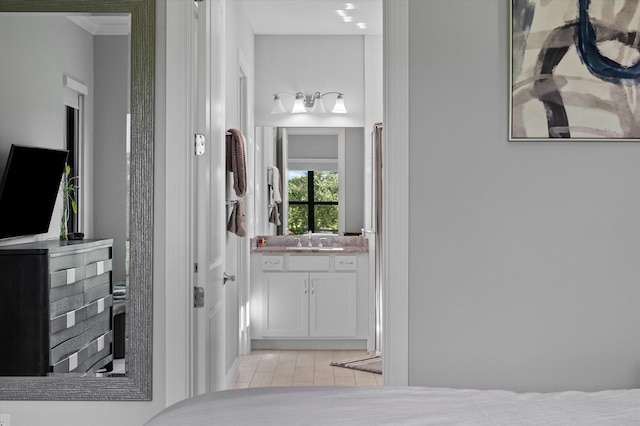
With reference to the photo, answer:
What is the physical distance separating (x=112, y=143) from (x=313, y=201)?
11.9 ft

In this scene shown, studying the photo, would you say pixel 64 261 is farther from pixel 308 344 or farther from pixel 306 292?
pixel 308 344

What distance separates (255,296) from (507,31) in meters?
3.67

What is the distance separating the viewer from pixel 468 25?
96.5 inches

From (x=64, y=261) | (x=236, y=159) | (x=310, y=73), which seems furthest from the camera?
(x=310, y=73)

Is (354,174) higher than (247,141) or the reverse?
the reverse

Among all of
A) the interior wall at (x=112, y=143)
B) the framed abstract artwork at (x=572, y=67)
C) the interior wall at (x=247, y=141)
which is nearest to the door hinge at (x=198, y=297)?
the interior wall at (x=112, y=143)

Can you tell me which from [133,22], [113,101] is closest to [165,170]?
[113,101]

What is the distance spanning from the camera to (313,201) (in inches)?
239

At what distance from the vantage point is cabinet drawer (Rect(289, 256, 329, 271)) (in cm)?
559

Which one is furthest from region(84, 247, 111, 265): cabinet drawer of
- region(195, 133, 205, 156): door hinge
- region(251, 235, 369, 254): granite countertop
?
region(251, 235, 369, 254): granite countertop

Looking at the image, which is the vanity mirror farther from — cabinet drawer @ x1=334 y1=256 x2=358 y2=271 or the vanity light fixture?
cabinet drawer @ x1=334 y1=256 x2=358 y2=271

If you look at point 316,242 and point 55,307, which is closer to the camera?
point 55,307

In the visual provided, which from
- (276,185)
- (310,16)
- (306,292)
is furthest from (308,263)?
(310,16)

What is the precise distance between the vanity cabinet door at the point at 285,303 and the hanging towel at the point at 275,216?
612mm
